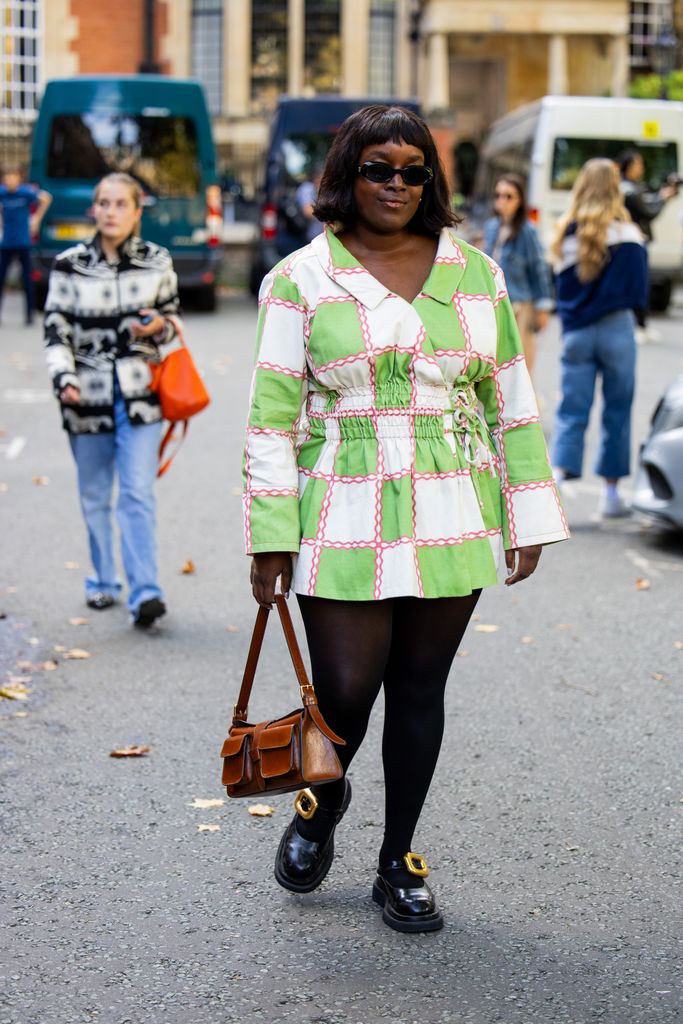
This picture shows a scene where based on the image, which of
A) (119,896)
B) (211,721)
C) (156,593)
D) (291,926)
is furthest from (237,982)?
(156,593)

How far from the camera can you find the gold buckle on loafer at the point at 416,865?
394 centimetres

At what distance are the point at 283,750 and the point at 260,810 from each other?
113 centimetres

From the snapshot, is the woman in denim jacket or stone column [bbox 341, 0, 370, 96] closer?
the woman in denim jacket

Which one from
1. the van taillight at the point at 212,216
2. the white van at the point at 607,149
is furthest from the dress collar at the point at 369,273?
the white van at the point at 607,149

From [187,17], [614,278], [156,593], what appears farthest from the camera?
[187,17]

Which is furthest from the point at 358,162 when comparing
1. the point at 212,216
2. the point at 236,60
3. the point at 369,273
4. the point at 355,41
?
the point at 236,60

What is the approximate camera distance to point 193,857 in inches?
172

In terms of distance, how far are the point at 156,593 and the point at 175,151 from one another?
14.6 metres

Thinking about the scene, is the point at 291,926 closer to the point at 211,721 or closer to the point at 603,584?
the point at 211,721

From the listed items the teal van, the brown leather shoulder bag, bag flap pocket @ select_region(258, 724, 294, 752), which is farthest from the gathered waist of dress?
the teal van

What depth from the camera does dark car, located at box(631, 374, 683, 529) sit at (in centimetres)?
843

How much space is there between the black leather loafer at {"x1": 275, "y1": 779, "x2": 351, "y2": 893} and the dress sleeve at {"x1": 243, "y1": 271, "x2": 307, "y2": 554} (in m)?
0.73

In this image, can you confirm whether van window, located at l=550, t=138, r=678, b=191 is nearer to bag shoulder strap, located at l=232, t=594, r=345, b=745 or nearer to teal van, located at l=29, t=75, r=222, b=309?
teal van, located at l=29, t=75, r=222, b=309

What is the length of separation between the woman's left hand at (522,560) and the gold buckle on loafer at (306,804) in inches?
27.8
